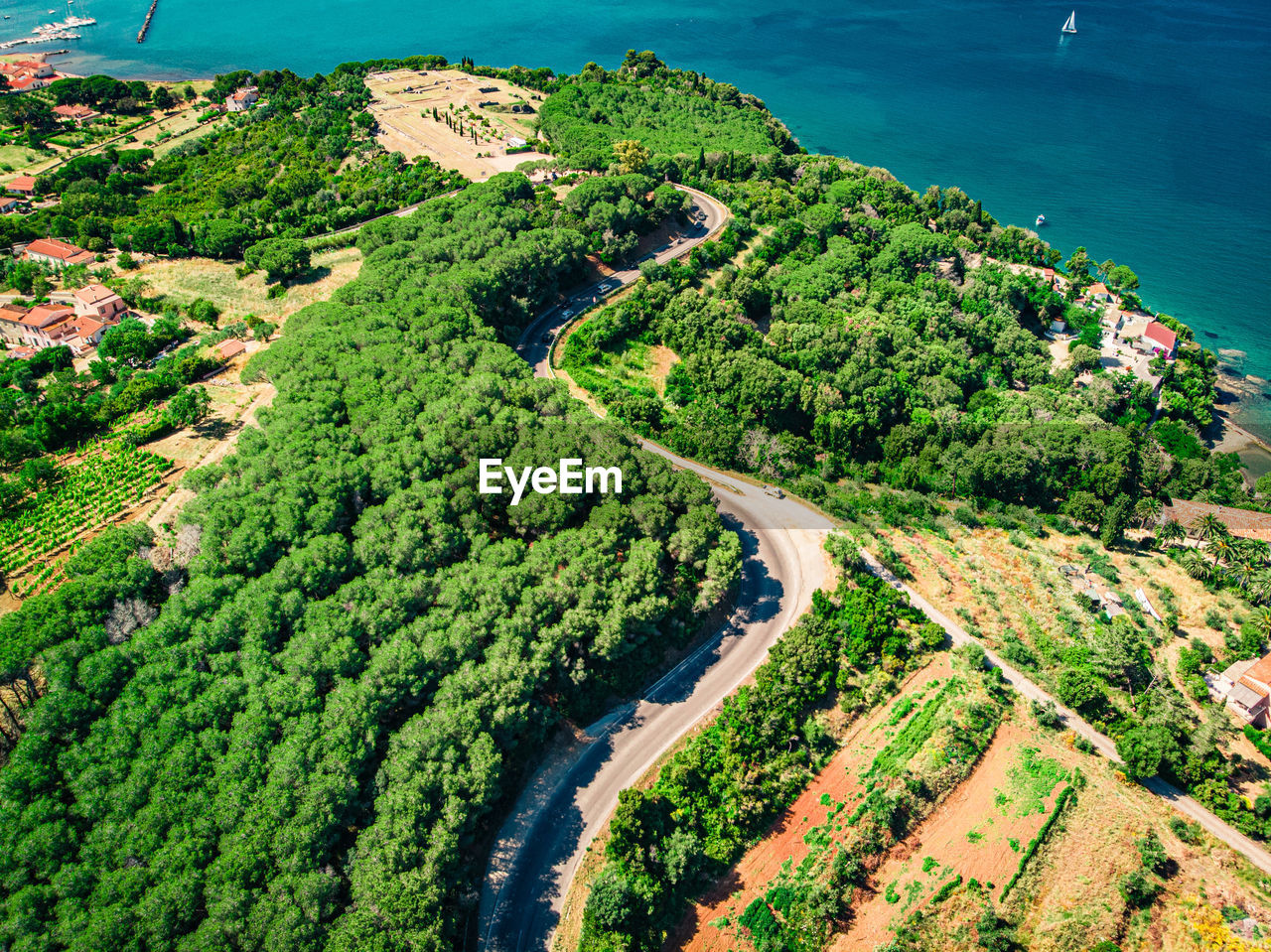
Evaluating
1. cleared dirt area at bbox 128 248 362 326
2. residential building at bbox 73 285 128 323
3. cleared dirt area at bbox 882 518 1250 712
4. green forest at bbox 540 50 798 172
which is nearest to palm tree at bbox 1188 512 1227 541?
cleared dirt area at bbox 882 518 1250 712

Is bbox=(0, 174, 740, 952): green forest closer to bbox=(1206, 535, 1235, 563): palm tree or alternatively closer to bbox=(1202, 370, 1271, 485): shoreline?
bbox=(1206, 535, 1235, 563): palm tree

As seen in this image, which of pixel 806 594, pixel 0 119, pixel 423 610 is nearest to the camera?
pixel 423 610

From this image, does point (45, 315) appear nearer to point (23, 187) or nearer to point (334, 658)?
point (334, 658)

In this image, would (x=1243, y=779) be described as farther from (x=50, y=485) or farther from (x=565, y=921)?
(x=50, y=485)

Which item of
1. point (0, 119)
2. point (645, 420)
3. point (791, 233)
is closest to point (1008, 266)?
point (791, 233)

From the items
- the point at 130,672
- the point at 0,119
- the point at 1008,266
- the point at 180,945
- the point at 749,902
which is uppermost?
the point at 0,119

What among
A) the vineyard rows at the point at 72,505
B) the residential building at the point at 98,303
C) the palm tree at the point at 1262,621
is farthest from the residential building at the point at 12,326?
the palm tree at the point at 1262,621

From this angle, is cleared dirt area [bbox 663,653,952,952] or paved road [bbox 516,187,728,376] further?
paved road [bbox 516,187,728,376]
